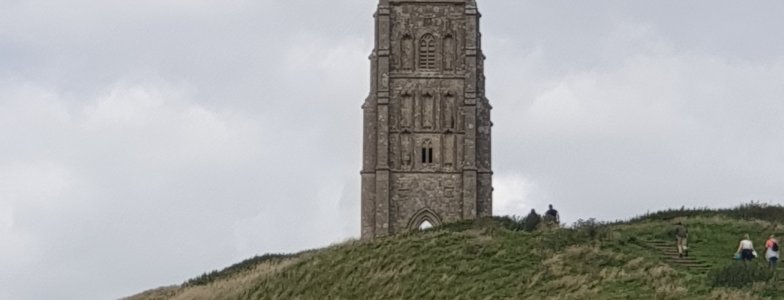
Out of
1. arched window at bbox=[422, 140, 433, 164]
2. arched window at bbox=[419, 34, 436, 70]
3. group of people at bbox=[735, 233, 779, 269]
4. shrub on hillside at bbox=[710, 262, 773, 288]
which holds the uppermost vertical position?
arched window at bbox=[419, 34, 436, 70]

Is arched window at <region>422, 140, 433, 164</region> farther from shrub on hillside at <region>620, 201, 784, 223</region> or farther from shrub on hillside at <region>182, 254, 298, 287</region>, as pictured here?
shrub on hillside at <region>620, 201, 784, 223</region>

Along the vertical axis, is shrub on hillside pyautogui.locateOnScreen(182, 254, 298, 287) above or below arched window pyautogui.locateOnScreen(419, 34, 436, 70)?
below

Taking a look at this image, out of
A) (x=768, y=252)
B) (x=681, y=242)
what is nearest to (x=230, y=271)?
(x=681, y=242)

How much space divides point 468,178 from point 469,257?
31630 millimetres

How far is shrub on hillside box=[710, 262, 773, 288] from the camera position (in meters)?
31.0

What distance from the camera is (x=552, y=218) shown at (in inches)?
1797

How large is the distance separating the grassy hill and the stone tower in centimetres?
2387

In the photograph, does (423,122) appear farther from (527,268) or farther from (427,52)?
(527,268)

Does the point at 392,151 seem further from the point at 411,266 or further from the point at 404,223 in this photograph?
the point at 411,266

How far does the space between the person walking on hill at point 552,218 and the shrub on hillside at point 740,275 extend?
12.0 metres

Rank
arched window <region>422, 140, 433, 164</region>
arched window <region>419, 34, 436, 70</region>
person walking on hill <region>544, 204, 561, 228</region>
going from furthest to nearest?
arched window <region>419, 34, 436, 70</region> < arched window <region>422, 140, 433, 164</region> < person walking on hill <region>544, 204, 561, 228</region>

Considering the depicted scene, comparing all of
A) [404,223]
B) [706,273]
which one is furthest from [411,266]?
[404,223]

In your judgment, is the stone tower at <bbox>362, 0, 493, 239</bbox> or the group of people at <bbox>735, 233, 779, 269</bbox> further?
the stone tower at <bbox>362, 0, 493, 239</bbox>

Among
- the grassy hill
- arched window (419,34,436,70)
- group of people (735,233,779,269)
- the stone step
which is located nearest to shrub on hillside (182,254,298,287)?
the grassy hill
